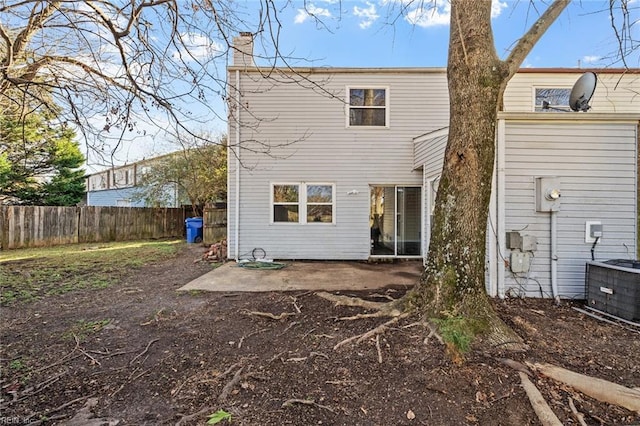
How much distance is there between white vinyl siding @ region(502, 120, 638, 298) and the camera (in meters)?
4.84

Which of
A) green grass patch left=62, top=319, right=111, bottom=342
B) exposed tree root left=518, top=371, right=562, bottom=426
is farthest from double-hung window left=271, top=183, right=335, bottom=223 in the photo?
exposed tree root left=518, top=371, right=562, bottom=426

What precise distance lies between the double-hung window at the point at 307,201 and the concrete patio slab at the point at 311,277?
1.23 meters

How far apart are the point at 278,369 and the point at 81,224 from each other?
42.2 feet

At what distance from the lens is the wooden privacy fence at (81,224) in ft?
33.4

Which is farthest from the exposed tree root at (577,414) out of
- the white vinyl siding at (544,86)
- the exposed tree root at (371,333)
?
the white vinyl siding at (544,86)

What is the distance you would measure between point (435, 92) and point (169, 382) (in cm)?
861

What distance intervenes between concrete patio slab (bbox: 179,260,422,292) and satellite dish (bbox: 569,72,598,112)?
13.2ft

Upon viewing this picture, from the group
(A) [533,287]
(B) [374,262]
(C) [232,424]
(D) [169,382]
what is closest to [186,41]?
(D) [169,382]

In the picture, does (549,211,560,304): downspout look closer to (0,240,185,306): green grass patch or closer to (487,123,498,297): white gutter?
(487,123,498,297): white gutter

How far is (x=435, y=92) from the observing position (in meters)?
8.51

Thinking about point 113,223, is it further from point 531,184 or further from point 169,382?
point 531,184

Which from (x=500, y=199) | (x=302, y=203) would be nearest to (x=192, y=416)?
(x=500, y=199)

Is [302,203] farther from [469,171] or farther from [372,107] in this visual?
[469,171]

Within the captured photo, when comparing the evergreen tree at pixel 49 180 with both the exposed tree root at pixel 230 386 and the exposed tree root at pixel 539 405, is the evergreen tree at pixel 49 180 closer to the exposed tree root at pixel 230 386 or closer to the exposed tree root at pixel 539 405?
the exposed tree root at pixel 230 386
